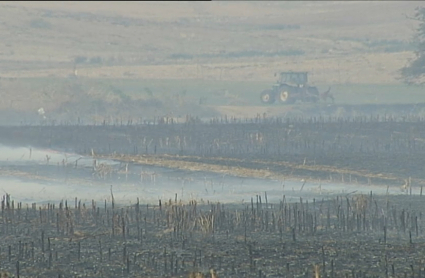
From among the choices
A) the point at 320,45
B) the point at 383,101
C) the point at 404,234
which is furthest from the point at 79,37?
the point at 404,234

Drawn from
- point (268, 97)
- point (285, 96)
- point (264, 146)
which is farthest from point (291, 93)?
point (264, 146)

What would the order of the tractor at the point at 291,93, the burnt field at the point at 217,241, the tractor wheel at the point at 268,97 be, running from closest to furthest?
1. the burnt field at the point at 217,241
2. the tractor wheel at the point at 268,97
3. the tractor at the point at 291,93

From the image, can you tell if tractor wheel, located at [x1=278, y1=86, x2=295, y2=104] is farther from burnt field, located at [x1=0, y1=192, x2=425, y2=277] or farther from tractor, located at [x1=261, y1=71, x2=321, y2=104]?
burnt field, located at [x1=0, y1=192, x2=425, y2=277]

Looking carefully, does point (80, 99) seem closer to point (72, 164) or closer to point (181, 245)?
point (72, 164)

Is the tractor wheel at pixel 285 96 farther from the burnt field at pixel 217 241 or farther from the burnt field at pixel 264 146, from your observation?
the burnt field at pixel 217 241

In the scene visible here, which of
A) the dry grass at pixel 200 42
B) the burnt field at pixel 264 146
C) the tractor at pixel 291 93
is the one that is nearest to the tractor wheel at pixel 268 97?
the tractor at pixel 291 93

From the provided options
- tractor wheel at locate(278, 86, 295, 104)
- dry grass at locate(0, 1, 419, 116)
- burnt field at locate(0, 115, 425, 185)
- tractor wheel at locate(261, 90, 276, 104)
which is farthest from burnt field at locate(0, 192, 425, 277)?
tractor wheel at locate(278, 86, 295, 104)

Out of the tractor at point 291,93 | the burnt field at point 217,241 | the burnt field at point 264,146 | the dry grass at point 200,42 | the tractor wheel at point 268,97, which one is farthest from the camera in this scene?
the dry grass at point 200,42
